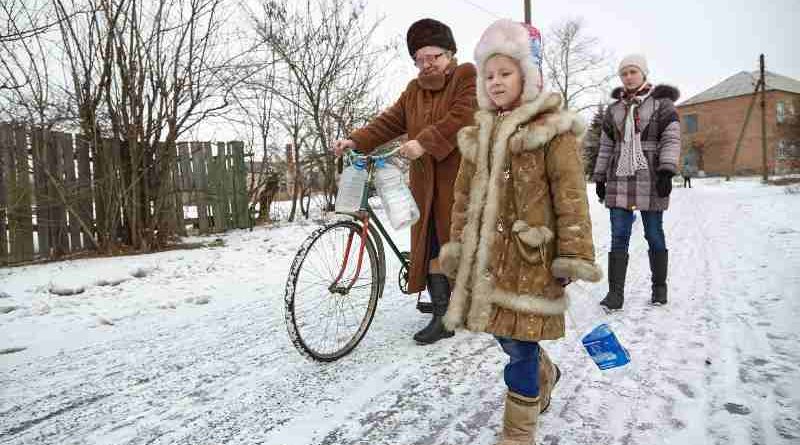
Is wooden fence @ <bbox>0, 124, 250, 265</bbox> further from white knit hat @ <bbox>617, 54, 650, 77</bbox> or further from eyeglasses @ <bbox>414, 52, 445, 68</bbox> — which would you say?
white knit hat @ <bbox>617, 54, 650, 77</bbox>

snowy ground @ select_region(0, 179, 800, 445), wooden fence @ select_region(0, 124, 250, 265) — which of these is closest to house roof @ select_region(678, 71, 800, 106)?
snowy ground @ select_region(0, 179, 800, 445)

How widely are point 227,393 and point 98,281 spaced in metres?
3.31

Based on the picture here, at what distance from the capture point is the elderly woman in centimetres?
299

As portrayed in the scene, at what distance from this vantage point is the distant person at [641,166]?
12.1 ft

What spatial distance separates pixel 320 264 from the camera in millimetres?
2809

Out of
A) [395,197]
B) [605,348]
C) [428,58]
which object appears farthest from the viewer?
[428,58]

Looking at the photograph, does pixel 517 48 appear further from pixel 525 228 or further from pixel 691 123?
pixel 691 123

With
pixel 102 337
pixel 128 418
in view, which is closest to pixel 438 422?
pixel 128 418

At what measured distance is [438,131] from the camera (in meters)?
2.89

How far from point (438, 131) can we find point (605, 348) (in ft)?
5.01

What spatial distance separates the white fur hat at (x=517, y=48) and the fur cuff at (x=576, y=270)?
0.67 metres

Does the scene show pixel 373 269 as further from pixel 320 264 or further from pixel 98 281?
pixel 98 281

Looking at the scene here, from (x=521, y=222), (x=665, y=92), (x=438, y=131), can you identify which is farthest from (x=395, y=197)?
(x=665, y=92)

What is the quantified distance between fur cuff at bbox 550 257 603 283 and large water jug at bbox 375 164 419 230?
1.17 metres
